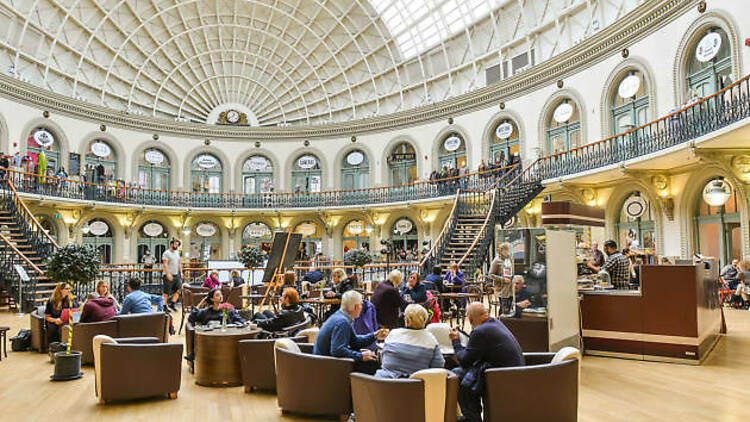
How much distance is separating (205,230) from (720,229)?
20.9 meters

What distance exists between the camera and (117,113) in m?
21.8

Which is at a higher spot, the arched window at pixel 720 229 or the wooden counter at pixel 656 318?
the arched window at pixel 720 229

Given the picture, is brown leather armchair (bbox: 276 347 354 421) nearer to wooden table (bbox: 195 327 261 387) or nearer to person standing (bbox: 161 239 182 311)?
wooden table (bbox: 195 327 261 387)

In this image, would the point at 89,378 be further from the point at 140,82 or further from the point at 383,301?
the point at 140,82

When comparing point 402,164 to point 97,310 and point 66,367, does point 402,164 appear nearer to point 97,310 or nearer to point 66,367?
point 97,310

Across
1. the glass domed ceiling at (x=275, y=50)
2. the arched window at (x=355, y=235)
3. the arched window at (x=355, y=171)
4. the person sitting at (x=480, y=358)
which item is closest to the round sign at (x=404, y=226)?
the arched window at (x=355, y=235)

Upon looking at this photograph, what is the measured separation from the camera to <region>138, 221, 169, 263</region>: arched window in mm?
23094

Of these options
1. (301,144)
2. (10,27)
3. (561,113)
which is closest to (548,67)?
(561,113)

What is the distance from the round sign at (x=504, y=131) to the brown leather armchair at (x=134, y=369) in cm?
1673

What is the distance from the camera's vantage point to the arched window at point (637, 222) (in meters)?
14.7

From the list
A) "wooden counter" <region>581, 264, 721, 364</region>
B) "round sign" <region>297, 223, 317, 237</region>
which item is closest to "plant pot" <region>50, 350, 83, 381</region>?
"wooden counter" <region>581, 264, 721, 364</region>

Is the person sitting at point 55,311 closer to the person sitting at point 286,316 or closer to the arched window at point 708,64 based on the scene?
the person sitting at point 286,316

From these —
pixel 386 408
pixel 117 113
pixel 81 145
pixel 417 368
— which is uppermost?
pixel 117 113

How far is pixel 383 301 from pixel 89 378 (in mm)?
3933
